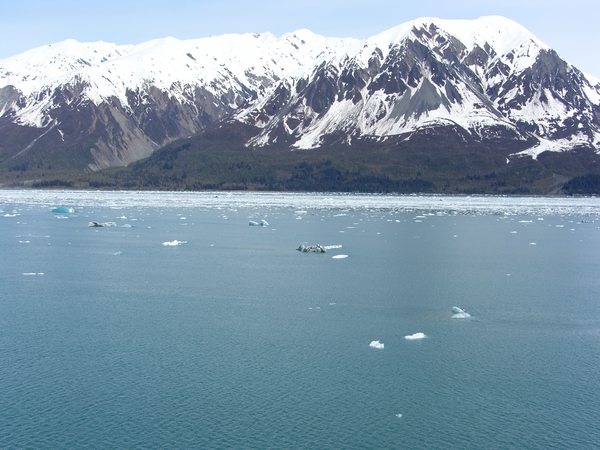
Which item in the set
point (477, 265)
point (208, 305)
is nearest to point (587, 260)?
point (477, 265)

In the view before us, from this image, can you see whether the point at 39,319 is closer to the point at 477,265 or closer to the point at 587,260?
the point at 477,265

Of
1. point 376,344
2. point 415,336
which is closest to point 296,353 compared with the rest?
point 376,344

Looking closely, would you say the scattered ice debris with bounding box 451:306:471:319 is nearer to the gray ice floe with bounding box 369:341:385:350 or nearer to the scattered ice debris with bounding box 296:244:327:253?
the gray ice floe with bounding box 369:341:385:350

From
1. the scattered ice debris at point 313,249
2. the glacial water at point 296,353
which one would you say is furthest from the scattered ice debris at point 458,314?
the scattered ice debris at point 313,249

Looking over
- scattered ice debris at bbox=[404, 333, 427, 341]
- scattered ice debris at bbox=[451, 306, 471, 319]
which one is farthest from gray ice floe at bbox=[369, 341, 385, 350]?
scattered ice debris at bbox=[451, 306, 471, 319]

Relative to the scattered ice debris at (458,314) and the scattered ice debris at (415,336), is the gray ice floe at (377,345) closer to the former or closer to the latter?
the scattered ice debris at (415,336)

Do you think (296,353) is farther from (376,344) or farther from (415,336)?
(415,336)
